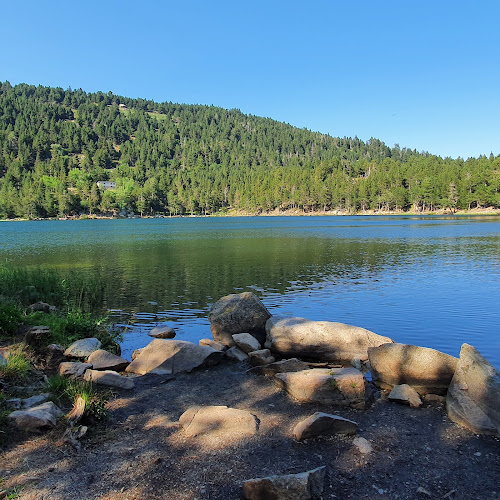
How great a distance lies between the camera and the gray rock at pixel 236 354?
40.0ft

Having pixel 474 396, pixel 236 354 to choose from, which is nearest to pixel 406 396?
pixel 474 396

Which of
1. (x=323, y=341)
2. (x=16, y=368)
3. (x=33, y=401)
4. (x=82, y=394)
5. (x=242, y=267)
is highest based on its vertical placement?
(x=82, y=394)

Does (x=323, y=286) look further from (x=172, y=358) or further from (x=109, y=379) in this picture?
(x=109, y=379)

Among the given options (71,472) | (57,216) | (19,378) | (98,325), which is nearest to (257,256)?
(98,325)

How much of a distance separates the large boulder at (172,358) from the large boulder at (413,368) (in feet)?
15.5

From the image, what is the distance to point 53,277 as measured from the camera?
73.4 ft

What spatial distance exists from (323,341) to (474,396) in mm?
4883

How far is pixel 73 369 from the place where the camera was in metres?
9.91

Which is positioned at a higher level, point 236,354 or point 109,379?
point 109,379

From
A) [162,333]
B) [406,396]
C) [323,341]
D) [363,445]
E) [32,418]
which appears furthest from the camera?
[162,333]

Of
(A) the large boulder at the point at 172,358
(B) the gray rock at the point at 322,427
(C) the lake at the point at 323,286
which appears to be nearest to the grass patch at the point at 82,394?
(A) the large boulder at the point at 172,358

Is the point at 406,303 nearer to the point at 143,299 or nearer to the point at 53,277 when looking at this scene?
the point at 143,299

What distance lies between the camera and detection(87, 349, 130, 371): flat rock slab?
10.9 metres

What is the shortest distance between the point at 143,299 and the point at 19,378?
1343 centimetres
